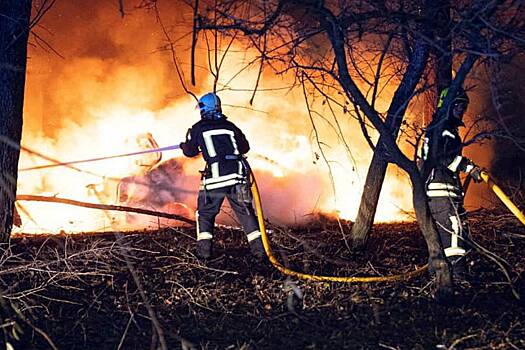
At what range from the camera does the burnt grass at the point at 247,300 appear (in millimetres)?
5328

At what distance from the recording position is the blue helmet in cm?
768

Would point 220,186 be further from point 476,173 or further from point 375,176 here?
point 476,173

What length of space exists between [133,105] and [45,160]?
67.7 inches

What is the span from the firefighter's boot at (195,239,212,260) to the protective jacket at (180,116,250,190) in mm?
583

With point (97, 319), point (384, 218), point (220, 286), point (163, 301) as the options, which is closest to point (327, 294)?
point (220, 286)

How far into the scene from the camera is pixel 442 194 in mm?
6816

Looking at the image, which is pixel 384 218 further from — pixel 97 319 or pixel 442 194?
pixel 97 319

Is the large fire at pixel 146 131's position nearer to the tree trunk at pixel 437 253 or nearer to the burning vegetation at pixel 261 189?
the burning vegetation at pixel 261 189

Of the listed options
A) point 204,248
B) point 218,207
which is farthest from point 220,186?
point 204,248

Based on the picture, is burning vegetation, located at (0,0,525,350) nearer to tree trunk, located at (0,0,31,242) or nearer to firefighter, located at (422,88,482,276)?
tree trunk, located at (0,0,31,242)

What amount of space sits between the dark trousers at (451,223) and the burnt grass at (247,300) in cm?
35

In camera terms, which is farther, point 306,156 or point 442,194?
point 306,156

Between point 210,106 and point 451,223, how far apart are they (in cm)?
287

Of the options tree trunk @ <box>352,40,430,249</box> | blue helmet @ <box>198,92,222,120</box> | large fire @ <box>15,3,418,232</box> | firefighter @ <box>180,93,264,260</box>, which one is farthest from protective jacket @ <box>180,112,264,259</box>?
large fire @ <box>15,3,418,232</box>
